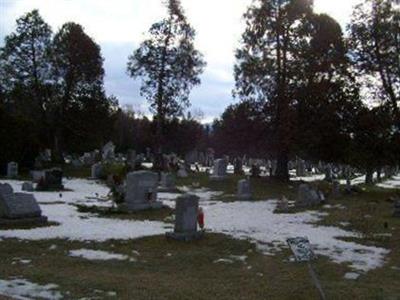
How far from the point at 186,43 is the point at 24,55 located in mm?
13467

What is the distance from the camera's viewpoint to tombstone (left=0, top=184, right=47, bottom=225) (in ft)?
51.5

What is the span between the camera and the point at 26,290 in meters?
8.78

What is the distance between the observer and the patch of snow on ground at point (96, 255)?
11.7 m

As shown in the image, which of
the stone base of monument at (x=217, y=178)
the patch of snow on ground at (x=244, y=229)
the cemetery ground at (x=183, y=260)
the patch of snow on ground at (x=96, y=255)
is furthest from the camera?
the stone base of monument at (x=217, y=178)

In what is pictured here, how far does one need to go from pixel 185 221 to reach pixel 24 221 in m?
4.54

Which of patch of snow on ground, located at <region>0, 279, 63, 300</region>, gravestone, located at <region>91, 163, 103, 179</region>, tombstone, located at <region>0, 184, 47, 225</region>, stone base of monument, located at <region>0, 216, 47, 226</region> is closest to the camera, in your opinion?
patch of snow on ground, located at <region>0, 279, 63, 300</region>

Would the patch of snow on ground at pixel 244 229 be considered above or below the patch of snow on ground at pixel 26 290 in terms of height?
above

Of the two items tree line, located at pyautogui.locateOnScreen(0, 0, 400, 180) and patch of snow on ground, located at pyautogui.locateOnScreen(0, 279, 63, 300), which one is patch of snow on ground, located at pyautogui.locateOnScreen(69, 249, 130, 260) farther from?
tree line, located at pyautogui.locateOnScreen(0, 0, 400, 180)

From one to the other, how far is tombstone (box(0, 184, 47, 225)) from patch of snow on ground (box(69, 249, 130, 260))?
13.6 feet

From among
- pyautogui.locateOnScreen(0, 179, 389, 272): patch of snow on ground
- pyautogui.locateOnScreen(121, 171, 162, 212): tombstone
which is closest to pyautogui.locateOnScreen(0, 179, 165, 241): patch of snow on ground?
pyautogui.locateOnScreen(0, 179, 389, 272): patch of snow on ground

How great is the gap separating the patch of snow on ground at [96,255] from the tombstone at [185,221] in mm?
2222

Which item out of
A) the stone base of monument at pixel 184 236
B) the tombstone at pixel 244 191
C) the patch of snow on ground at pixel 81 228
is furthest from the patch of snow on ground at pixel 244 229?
the tombstone at pixel 244 191

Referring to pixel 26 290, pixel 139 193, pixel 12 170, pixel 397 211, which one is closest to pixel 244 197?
pixel 139 193

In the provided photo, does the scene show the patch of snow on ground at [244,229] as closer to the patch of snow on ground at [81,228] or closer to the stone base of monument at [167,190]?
the patch of snow on ground at [81,228]
